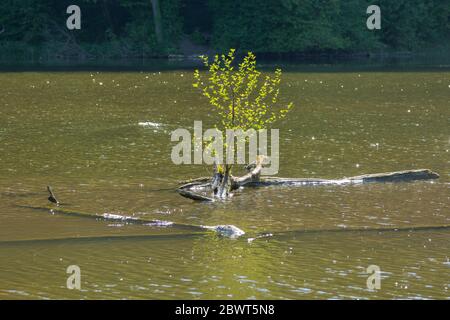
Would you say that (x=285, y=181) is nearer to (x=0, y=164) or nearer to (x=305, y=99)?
(x=0, y=164)

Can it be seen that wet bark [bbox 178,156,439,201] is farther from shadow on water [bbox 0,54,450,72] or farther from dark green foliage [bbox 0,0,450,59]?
dark green foliage [bbox 0,0,450,59]

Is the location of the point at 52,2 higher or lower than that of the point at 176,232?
higher

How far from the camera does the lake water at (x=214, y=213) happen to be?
18.0 meters

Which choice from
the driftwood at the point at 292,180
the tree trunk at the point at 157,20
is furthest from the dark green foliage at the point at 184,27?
the driftwood at the point at 292,180

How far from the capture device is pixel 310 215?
23812mm

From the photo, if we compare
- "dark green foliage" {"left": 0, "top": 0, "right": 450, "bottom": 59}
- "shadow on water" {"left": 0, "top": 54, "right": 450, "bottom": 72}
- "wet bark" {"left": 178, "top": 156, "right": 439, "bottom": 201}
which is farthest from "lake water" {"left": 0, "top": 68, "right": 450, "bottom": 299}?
"dark green foliage" {"left": 0, "top": 0, "right": 450, "bottom": 59}

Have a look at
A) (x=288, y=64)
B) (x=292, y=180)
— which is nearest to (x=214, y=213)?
(x=292, y=180)

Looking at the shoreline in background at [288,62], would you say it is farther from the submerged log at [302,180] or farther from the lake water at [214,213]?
the submerged log at [302,180]

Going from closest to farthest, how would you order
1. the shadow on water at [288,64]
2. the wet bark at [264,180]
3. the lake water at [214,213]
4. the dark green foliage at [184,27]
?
the lake water at [214,213] → the wet bark at [264,180] → the shadow on water at [288,64] → the dark green foliage at [184,27]

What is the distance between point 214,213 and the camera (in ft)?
78.5

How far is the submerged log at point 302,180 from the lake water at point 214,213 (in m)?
0.39

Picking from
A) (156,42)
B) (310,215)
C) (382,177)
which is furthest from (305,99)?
(156,42)

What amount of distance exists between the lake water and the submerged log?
1.27 ft
